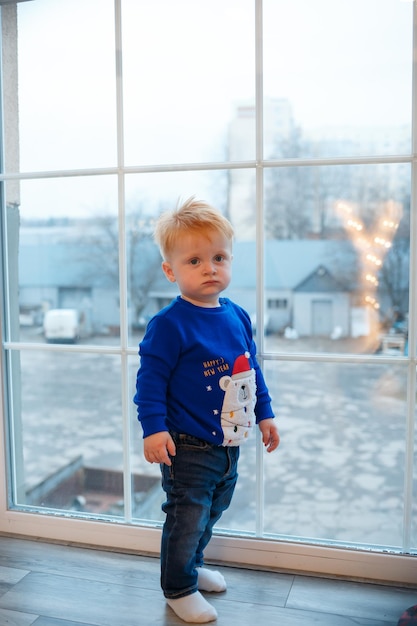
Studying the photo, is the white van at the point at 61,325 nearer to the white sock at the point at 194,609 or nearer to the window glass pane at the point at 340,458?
the window glass pane at the point at 340,458

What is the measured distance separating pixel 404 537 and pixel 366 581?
16cm

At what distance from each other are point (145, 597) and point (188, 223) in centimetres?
97

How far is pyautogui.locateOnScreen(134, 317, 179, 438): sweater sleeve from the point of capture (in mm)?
1297

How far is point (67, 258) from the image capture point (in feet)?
10.8

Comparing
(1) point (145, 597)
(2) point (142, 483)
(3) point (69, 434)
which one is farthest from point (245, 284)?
(2) point (142, 483)

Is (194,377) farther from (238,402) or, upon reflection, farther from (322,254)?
(322,254)

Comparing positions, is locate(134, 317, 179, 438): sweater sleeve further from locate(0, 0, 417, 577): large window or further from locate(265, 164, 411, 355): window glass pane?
locate(265, 164, 411, 355): window glass pane

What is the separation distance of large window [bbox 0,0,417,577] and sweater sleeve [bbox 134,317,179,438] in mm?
320

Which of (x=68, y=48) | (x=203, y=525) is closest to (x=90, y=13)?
(x=68, y=48)

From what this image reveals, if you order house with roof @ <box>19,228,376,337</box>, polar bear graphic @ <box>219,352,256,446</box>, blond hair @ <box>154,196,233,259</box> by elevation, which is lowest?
polar bear graphic @ <box>219,352,256,446</box>

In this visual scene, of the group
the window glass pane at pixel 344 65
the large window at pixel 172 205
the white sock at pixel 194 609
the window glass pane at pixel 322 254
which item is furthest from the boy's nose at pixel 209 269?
the window glass pane at pixel 322 254

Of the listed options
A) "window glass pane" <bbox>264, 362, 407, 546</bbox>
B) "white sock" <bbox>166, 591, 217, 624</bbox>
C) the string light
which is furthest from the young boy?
the string light

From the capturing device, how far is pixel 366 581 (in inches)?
58.6

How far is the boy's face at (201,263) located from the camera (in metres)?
1.32
